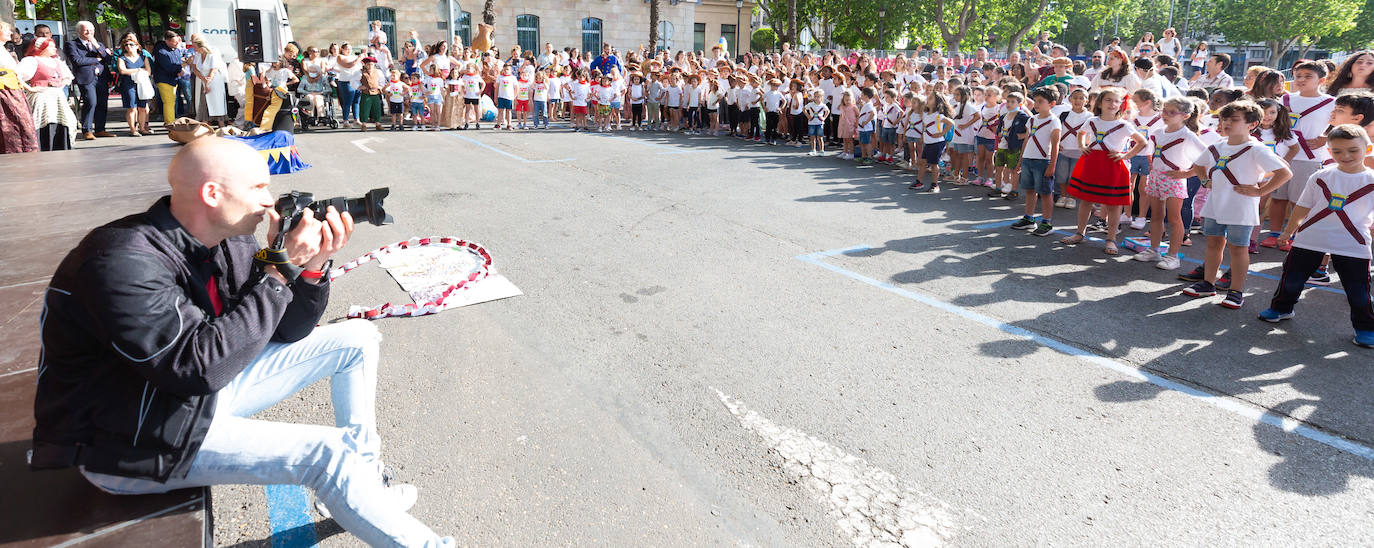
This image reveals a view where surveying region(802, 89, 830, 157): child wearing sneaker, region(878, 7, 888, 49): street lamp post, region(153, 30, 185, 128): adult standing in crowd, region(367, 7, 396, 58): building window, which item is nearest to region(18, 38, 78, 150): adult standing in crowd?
region(153, 30, 185, 128): adult standing in crowd

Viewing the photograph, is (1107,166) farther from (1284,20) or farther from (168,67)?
(1284,20)

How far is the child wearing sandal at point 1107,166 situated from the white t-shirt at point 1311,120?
4.83 ft

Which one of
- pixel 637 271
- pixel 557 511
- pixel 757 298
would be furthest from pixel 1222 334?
pixel 557 511

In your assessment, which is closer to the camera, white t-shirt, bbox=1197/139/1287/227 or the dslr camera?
the dslr camera

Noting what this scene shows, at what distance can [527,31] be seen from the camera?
42.7m

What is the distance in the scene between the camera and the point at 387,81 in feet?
62.8

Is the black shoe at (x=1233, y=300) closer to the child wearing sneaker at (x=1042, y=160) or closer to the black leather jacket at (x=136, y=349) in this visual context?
the child wearing sneaker at (x=1042, y=160)

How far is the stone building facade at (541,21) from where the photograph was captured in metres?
36.9

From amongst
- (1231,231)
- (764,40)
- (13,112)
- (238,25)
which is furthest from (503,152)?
(764,40)

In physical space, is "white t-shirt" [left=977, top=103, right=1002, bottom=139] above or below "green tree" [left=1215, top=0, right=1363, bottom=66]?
below

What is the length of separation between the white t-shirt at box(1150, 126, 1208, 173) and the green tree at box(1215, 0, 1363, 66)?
2258 inches

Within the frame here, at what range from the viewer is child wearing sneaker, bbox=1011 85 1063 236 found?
27.8 feet

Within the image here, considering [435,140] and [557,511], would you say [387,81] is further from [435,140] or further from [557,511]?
[557,511]

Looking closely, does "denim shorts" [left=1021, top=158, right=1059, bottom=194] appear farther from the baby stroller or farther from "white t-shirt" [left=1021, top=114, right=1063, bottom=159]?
the baby stroller
